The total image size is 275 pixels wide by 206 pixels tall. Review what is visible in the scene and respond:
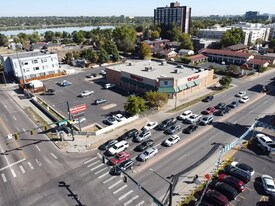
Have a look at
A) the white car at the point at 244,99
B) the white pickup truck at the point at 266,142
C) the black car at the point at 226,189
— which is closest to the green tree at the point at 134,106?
the black car at the point at 226,189

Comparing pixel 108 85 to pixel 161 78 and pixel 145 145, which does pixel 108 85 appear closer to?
pixel 161 78

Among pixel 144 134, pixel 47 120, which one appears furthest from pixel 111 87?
pixel 144 134

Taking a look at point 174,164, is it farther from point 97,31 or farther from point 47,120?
point 97,31

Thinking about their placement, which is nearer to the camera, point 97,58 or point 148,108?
point 148,108

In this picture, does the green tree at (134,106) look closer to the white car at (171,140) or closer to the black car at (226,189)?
the white car at (171,140)

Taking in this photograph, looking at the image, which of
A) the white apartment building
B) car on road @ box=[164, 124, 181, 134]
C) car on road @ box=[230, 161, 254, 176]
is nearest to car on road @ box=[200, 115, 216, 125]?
car on road @ box=[164, 124, 181, 134]

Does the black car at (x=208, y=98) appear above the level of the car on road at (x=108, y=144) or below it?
above
